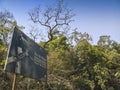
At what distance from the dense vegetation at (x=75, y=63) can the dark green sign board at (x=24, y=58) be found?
4.35 meters

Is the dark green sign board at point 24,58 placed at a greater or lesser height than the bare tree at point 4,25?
lesser

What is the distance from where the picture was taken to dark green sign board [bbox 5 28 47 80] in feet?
14.3

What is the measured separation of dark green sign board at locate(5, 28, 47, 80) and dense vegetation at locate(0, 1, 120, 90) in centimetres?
435

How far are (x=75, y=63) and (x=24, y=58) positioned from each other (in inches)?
318

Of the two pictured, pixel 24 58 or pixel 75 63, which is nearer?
pixel 24 58

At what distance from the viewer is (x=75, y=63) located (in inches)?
500

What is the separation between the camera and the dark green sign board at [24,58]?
4.35m

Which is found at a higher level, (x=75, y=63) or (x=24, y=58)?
(x=75, y=63)

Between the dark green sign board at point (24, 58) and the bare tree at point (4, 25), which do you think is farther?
the bare tree at point (4, 25)

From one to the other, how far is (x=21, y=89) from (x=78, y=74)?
4.07m

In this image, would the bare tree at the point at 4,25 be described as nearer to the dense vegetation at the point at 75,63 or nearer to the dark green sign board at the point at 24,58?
the dense vegetation at the point at 75,63

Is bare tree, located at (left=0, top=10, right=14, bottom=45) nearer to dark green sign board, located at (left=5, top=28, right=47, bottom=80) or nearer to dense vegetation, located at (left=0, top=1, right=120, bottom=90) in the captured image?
dense vegetation, located at (left=0, top=1, right=120, bottom=90)

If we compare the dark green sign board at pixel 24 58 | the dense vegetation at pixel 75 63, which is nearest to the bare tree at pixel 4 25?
the dense vegetation at pixel 75 63

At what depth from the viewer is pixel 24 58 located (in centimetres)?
484
